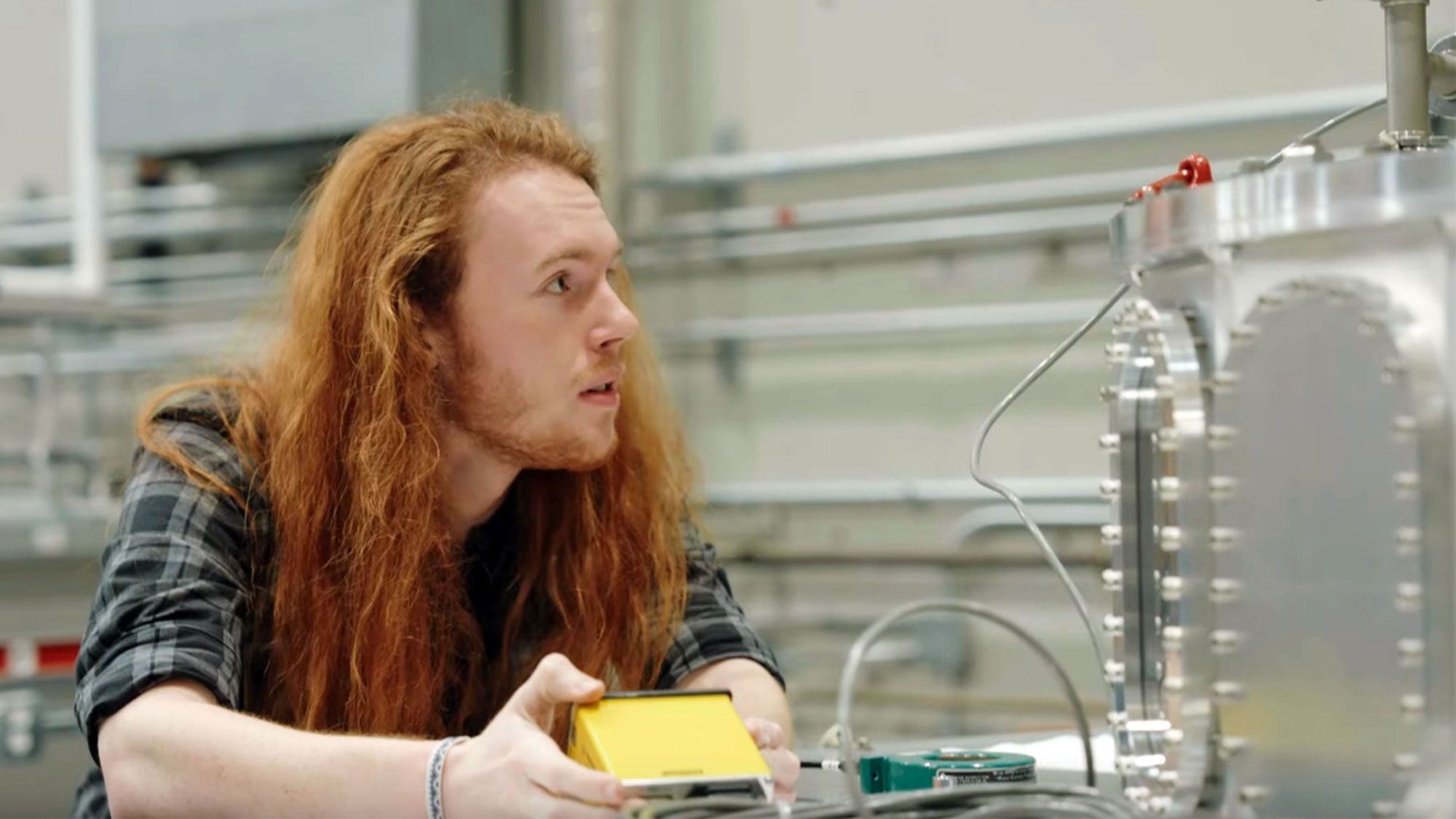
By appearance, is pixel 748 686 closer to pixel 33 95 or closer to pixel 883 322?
pixel 883 322

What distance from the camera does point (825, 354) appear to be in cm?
302

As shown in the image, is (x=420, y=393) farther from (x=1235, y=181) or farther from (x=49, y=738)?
(x=49, y=738)

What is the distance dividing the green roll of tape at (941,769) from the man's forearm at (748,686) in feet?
0.80

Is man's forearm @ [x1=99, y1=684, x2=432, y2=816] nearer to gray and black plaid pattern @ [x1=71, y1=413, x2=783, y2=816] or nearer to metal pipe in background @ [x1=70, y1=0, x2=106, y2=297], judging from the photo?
gray and black plaid pattern @ [x1=71, y1=413, x2=783, y2=816]

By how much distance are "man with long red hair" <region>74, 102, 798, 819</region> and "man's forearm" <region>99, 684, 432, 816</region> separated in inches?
0.4

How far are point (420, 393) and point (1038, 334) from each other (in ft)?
5.42

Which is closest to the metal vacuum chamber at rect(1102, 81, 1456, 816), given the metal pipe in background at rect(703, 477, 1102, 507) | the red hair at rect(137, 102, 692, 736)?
the red hair at rect(137, 102, 692, 736)

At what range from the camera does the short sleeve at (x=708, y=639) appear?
136cm

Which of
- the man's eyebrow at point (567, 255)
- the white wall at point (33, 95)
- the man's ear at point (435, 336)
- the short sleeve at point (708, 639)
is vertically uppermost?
the white wall at point (33, 95)

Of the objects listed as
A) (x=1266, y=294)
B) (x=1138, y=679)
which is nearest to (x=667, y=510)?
(x=1138, y=679)

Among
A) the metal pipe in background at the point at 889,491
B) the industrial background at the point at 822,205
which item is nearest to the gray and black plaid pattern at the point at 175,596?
the industrial background at the point at 822,205

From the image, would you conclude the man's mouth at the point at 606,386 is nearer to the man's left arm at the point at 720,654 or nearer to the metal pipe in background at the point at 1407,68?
the man's left arm at the point at 720,654

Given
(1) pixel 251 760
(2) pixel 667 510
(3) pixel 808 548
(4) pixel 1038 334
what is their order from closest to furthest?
1. (1) pixel 251 760
2. (2) pixel 667 510
3. (4) pixel 1038 334
4. (3) pixel 808 548

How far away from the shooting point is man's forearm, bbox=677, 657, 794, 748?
128cm
